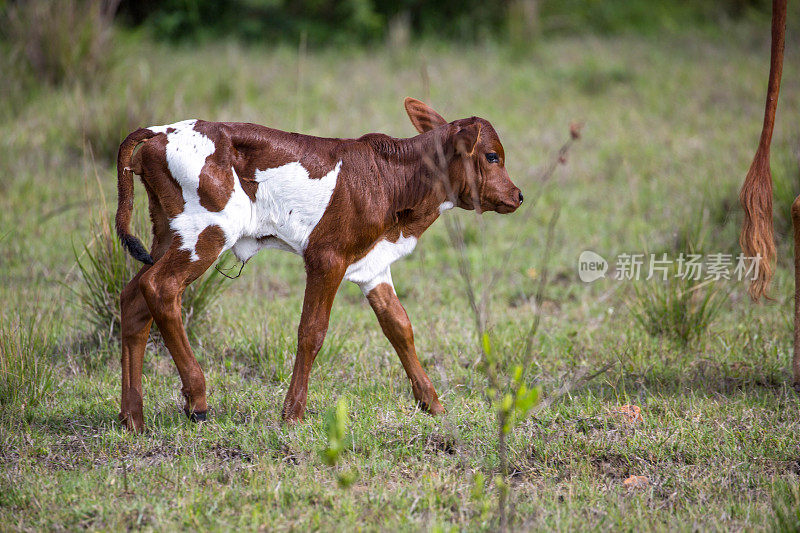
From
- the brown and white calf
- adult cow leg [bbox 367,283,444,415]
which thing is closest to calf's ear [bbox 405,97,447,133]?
the brown and white calf

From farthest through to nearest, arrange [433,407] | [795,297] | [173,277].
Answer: [795,297] → [433,407] → [173,277]

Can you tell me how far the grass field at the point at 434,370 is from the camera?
3189 mm

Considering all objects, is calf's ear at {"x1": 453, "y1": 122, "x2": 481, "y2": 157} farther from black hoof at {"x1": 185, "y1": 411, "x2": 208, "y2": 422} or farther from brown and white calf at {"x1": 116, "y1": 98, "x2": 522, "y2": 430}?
black hoof at {"x1": 185, "y1": 411, "x2": 208, "y2": 422}

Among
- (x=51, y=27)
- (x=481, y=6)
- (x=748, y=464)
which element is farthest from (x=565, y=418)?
(x=481, y=6)

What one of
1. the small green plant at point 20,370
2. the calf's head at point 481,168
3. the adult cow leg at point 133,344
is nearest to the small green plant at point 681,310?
the calf's head at point 481,168

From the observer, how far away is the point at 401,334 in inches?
149

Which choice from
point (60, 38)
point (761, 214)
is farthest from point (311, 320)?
point (60, 38)

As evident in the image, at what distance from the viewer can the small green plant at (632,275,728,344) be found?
4.94 m

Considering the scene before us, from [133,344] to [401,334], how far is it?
4.05 ft

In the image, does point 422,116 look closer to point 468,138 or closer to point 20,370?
point 468,138

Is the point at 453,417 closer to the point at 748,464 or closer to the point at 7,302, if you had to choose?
the point at 748,464

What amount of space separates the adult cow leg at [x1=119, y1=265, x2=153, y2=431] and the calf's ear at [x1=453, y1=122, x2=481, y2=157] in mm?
1515

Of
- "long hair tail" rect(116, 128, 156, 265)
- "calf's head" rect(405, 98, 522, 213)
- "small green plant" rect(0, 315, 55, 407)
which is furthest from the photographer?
"small green plant" rect(0, 315, 55, 407)

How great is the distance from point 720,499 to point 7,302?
13.9 ft
